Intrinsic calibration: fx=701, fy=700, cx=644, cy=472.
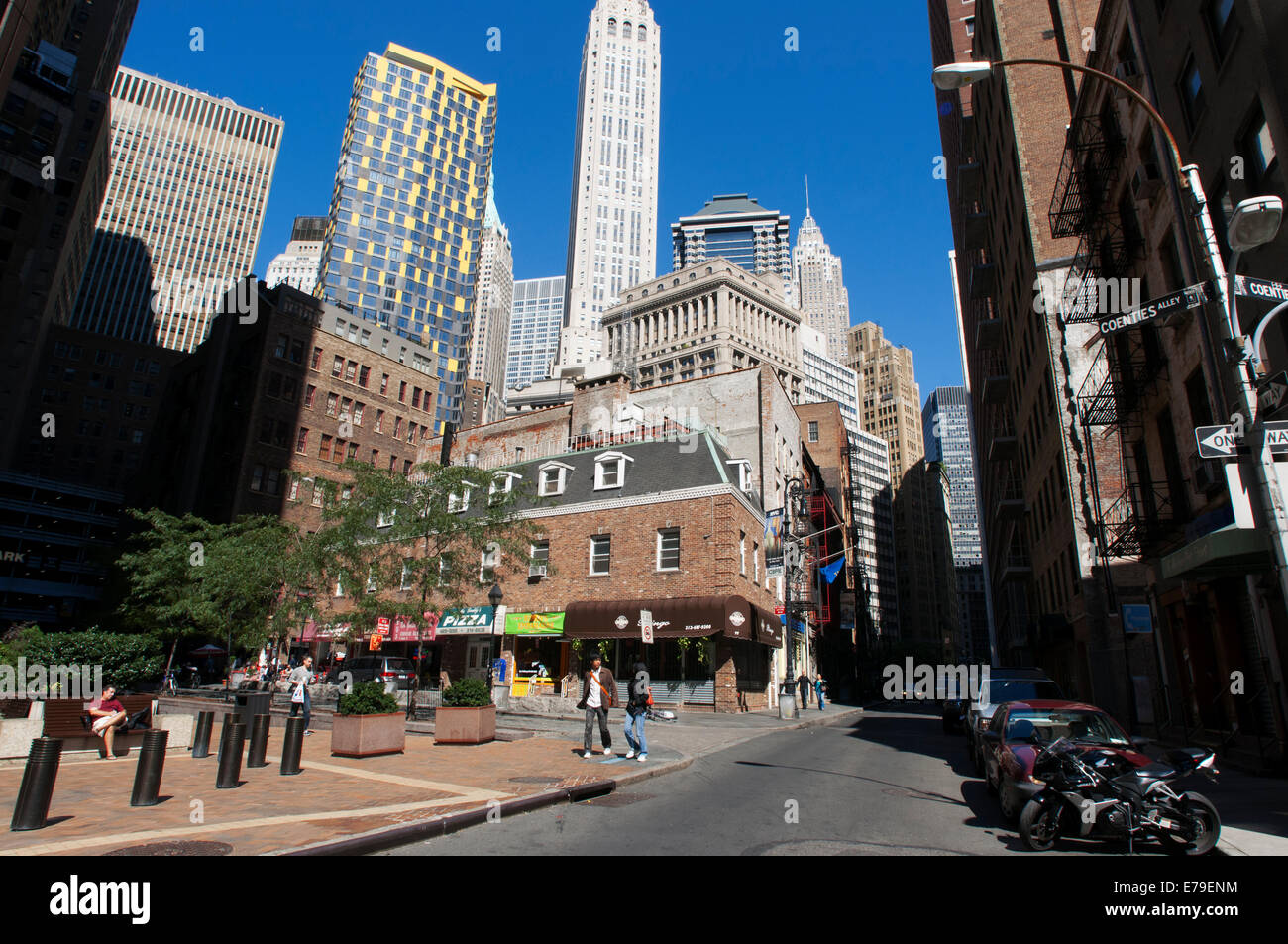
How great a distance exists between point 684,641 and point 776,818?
1956 cm

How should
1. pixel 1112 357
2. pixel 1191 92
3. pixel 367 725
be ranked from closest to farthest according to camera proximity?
pixel 367 725 → pixel 1191 92 → pixel 1112 357

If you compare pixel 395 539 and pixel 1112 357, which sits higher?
pixel 1112 357

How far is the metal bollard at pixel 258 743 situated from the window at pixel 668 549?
18.4 metres

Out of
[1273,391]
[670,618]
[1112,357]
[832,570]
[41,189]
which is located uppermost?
[41,189]

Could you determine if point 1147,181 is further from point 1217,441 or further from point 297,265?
point 297,265

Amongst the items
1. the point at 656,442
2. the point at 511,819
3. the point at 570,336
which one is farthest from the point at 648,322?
the point at 511,819

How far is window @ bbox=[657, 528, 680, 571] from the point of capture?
2897 centimetres

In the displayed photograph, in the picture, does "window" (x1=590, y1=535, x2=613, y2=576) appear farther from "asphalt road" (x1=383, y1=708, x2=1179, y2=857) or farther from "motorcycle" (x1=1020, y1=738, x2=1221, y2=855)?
"motorcycle" (x1=1020, y1=738, x2=1221, y2=855)

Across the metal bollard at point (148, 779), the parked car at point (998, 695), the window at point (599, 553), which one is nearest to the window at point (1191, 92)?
the parked car at point (998, 695)

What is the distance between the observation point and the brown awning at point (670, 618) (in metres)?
26.4

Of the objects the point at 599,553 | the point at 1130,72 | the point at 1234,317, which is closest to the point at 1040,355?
the point at 1130,72

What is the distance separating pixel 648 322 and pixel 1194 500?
403ft

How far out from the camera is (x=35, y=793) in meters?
6.91

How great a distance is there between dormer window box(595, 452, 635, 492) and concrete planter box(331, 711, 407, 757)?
18533 millimetres
